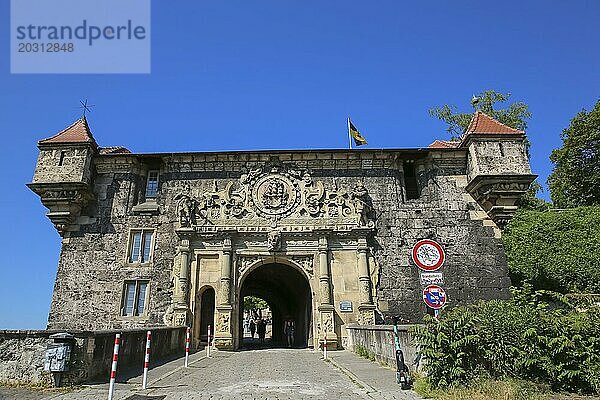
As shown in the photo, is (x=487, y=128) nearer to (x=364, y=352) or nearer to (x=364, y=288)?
(x=364, y=288)

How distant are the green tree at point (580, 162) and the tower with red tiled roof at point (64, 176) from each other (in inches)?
1219

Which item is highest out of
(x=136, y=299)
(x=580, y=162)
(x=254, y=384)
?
(x=580, y=162)

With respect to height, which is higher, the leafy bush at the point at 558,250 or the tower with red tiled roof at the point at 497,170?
the tower with red tiled roof at the point at 497,170

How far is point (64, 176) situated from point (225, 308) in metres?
9.38

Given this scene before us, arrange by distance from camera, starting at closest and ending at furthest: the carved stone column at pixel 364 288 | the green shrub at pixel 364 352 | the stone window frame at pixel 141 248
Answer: the green shrub at pixel 364 352
the carved stone column at pixel 364 288
the stone window frame at pixel 141 248

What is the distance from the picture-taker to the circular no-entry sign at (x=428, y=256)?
761 cm

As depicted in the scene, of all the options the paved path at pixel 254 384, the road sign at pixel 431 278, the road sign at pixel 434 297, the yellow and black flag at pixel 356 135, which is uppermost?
the yellow and black flag at pixel 356 135

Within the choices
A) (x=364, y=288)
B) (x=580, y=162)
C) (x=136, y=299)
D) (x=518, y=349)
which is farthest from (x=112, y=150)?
(x=580, y=162)

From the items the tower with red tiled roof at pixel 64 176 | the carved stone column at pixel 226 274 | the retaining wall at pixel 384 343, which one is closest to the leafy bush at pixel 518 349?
the retaining wall at pixel 384 343

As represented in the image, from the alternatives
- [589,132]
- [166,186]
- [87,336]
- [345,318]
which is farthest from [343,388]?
[589,132]

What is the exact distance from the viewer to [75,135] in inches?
795

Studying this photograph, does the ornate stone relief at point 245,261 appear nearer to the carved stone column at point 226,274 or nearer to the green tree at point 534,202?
Answer: the carved stone column at point 226,274

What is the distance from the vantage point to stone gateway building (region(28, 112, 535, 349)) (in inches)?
702

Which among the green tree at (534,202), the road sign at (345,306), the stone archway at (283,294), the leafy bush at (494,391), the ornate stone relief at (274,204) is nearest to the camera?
the leafy bush at (494,391)
